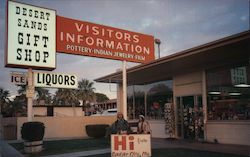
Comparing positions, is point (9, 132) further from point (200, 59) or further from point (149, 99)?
point (200, 59)

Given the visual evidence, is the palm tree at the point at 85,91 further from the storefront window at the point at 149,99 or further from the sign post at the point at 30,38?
the sign post at the point at 30,38

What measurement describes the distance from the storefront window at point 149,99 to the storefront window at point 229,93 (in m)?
3.79

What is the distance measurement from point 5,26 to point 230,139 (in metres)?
10.8

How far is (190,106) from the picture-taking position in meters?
18.0

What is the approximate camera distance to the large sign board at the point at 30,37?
13.0 meters

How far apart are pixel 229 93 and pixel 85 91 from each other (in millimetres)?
54647

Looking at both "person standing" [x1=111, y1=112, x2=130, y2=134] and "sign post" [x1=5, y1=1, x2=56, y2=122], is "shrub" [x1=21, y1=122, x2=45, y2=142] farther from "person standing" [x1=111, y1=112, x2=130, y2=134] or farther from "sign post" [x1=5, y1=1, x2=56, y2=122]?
"person standing" [x1=111, y1=112, x2=130, y2=134]

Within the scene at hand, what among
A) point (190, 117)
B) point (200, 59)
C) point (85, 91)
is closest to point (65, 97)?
point (85, 91)

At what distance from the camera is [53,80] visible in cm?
1450

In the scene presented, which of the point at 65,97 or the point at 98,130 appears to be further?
the point at 65,97

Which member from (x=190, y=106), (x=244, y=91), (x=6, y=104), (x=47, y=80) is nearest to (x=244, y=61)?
(x=244, y=91)

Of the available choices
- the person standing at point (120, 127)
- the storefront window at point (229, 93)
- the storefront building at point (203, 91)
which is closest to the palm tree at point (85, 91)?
the storefront building at point (203, 91)

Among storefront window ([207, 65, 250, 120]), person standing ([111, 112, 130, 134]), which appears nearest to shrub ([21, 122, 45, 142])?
person standing ([111, 112, 130, 134])

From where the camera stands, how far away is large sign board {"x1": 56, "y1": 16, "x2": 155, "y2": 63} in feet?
41.9
